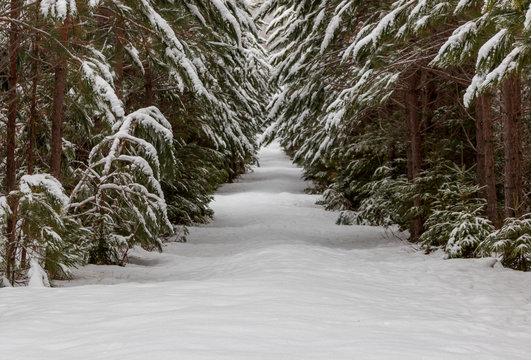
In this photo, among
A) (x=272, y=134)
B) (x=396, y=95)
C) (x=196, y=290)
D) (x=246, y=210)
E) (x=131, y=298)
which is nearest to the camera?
(x=131, y=298)

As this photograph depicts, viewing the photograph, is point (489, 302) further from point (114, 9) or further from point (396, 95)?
point (396, 95)

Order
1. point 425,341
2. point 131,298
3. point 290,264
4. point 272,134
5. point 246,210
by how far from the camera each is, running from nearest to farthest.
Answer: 1. point 425,341
2. point 131,298
3. point 290,264
4. point 272,134
5. point 246,210

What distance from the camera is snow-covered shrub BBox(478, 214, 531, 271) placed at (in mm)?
7137

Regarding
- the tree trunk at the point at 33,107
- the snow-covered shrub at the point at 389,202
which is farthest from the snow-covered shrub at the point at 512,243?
the tree trunk at the point at 33,107

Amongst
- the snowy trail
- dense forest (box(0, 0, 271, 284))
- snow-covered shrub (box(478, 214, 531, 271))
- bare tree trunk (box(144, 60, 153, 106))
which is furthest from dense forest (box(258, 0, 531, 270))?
bare tree trunk (box(144, 60, 153, 106))

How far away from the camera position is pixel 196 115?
1388 cm

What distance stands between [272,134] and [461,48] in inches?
292

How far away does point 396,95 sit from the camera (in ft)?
45.5

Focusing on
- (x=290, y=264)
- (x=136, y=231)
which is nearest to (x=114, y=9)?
(x=136, y=231)

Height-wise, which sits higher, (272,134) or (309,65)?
(309,65)

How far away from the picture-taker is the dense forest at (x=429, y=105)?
19.1 feet

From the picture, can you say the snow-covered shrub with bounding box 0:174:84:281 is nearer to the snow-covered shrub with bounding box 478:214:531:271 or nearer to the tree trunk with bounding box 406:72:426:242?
the snow-covered shrub with bounding box 478:214:531:271

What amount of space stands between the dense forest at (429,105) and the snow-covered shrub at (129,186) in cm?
294

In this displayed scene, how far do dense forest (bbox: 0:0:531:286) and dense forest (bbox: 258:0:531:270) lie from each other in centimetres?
3
